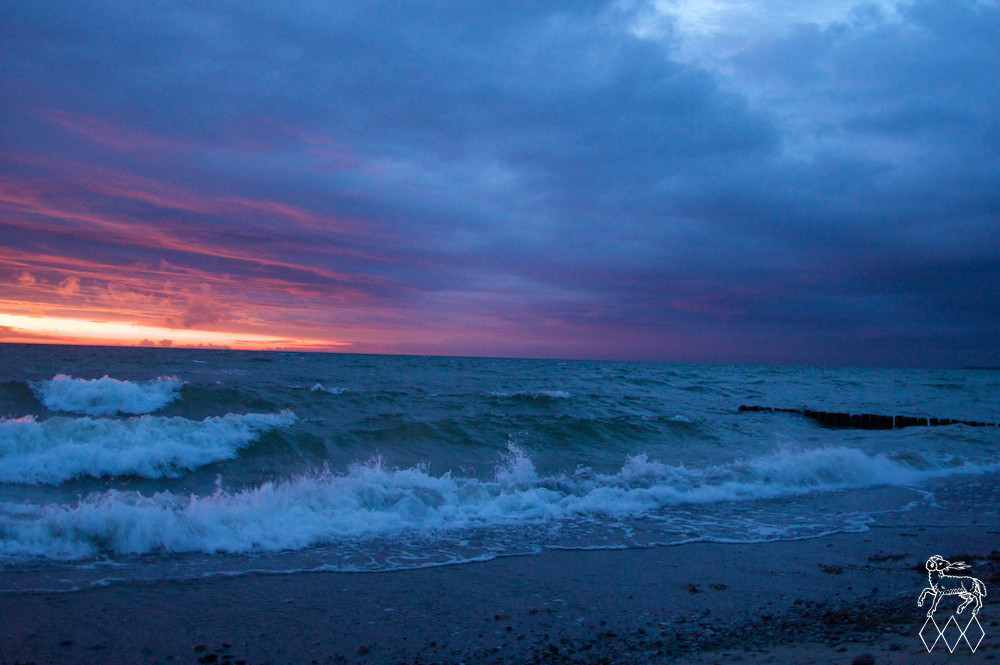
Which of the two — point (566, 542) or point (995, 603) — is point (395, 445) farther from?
point (995, 603)

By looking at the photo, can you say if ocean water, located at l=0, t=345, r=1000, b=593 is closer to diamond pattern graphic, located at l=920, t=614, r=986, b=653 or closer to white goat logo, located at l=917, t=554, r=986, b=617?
white goat logo, located at l=917, t=554, r=986, b=617

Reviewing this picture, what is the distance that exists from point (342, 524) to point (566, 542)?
3.44m

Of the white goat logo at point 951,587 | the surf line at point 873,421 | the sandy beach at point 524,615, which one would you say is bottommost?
the surf line at point 873,421

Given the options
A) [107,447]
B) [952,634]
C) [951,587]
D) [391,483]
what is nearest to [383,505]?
[391,483]

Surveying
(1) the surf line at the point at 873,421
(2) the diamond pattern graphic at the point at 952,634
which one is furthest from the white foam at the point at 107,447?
(1) the surf line at the point at 873,421

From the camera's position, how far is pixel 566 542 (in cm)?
940

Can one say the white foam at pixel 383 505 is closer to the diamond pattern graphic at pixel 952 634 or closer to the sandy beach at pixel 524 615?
the sandy beach at pixel 524 615

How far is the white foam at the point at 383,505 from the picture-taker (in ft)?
27.6

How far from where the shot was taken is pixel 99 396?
23656 millimetres

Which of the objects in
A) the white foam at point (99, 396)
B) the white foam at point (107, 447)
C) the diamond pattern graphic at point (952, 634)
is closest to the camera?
the diamond pattern graphic at point (952, 634)

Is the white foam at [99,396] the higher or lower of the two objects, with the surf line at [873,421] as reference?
higher

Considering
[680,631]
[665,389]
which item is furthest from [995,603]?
[665,389]

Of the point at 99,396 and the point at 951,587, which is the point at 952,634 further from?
the point at 99,396

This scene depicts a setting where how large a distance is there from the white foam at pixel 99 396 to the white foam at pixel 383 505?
42.1ft
